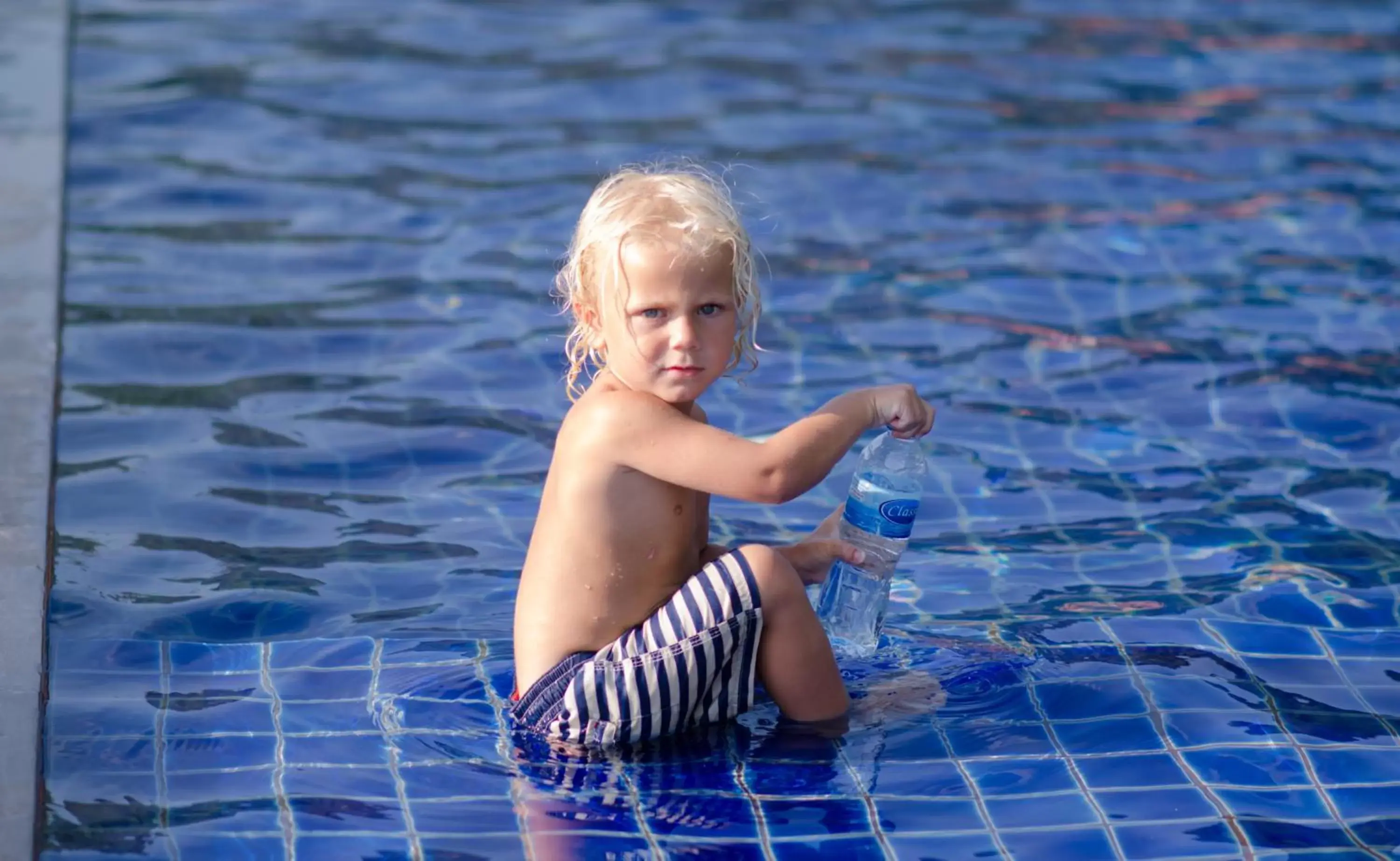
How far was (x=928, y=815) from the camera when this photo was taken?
348cm

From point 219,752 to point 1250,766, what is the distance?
2149 mm

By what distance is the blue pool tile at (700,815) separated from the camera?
3379mm

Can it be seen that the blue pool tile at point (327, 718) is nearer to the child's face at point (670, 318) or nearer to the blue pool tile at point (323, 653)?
the blue pool tile at point (323, 653)

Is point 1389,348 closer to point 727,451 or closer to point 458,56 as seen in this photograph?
point 727,451

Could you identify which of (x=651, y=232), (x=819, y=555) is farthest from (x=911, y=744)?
(x=651, y=232)

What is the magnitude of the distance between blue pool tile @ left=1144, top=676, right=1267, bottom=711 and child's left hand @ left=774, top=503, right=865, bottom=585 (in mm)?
748

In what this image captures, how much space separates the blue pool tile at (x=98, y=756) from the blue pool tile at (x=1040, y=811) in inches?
67.0

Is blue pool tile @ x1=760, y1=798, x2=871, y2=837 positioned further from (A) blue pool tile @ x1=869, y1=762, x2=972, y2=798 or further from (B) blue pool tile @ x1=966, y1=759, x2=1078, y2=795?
(B) blue pool tile @ x1=966, y1=759, x2=1078, y2=795

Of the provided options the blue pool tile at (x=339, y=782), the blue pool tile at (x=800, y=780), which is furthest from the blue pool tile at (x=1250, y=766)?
the blue pool tile at (x=339, y=782)

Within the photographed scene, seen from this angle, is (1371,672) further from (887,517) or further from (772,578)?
(772,578)

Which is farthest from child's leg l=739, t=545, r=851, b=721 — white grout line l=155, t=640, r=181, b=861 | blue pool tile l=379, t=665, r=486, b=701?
white grout line l=155, t=640, r=181, b=861

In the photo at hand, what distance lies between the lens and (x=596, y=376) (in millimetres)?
3727

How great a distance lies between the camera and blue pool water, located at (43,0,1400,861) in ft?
11.6

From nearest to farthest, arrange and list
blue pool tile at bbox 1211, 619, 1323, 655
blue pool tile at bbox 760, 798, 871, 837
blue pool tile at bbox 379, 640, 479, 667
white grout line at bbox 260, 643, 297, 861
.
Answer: white grout line at bbox 260, 643, 297, 861 → blue pool tile at bbox 760, 798, 871, 837 → blue pool tile at bbox 379, 640, 479, 667 → blue pool tile at bbox 1211, 619, 1323, 655
